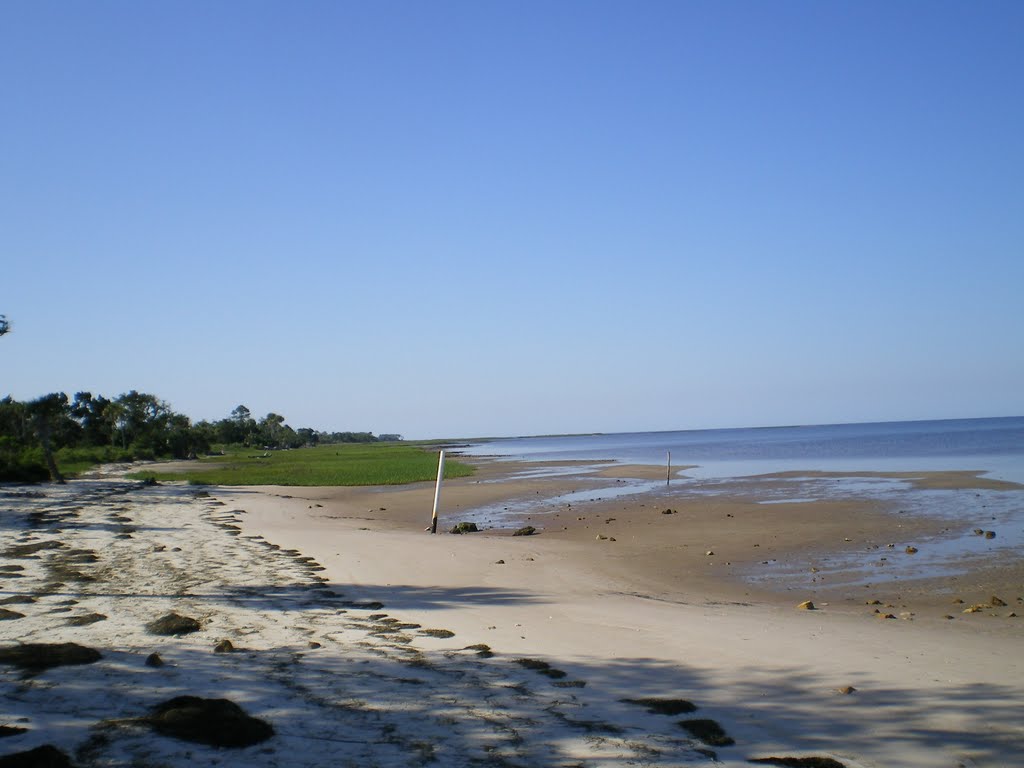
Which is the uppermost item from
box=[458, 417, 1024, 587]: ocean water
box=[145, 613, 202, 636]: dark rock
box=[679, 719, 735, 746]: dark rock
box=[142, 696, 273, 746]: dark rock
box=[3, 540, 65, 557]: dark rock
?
box=[142, 696, 273, 746]: dark rock

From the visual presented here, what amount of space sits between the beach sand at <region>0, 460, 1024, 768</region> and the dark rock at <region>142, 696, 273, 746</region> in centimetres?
12

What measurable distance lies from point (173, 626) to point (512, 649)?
12.1 feet

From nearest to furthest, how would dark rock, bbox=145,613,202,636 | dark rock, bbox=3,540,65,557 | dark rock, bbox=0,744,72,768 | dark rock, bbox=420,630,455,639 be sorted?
dark rock, bbox=0,744,72,768 < dark rock, bbox=145,613,202,636 < dark rock, bbox=420,630,455,639 < dark rock, bbox=3,540,65,557

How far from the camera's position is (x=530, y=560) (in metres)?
16.6

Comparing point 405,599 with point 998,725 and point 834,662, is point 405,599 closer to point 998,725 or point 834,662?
point 834,662

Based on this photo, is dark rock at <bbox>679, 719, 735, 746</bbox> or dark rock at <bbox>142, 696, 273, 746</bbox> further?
dark rock at <bbox>679, 719, 735, 746</bbox>

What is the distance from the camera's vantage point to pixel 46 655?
6629 mm

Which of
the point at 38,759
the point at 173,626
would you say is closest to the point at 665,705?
the point at 38,759

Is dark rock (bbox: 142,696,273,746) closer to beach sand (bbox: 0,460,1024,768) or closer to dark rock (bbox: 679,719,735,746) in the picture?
beach sand (bbox: 0,460,1024,768)

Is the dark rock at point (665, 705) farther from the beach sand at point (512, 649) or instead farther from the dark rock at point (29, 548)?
the dark rock at point (29, 548)

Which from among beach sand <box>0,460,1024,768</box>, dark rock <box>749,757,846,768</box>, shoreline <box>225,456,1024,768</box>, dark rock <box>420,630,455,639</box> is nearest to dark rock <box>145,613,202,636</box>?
beach sand <box>0,460,1024,768</box>

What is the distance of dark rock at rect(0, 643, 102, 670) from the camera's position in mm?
6438

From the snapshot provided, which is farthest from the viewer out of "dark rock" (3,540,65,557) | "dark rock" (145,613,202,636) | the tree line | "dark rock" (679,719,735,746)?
the tree line

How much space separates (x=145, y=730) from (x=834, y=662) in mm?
6504
